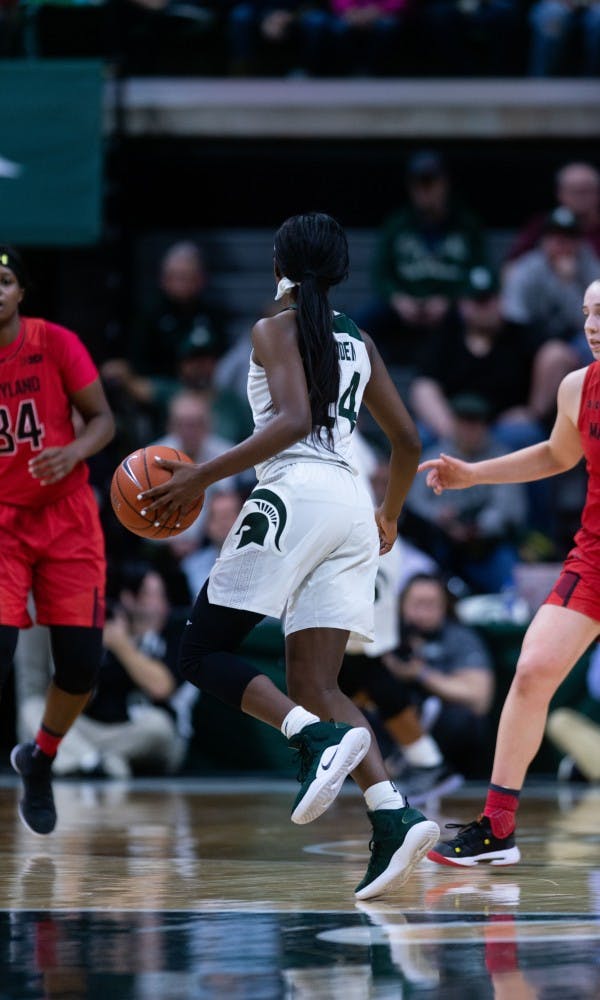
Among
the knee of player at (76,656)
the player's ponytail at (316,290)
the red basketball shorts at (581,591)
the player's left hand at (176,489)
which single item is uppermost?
the player's ponytail at (316,290)

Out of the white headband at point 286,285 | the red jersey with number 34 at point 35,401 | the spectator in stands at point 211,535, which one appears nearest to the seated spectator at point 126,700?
the spectator in stands at point 211,535

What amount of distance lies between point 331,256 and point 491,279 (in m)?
8.36

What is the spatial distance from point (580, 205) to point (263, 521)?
8.98 meters

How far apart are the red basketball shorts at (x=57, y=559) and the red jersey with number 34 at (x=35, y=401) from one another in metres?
0.06

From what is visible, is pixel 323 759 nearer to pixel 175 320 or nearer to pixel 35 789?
pixel 35 789

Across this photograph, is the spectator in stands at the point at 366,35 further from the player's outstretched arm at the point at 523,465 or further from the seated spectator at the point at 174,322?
the player's outstretched arm at the point at 523,465

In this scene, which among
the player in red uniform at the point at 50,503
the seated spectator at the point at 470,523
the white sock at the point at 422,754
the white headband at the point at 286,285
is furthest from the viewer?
the seated spectator at the point at 470,523

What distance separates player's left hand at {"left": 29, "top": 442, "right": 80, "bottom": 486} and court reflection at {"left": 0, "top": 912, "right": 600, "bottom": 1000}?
75.9 inches

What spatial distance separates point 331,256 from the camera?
4.96 meters

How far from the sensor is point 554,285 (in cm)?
1288

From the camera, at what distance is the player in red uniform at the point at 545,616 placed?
5.51 metres

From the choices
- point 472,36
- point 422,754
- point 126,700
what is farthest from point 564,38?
point 422,754

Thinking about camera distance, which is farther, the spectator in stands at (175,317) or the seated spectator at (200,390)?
the spectator in stands at (175,317)

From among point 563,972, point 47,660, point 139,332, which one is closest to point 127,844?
point 563,972
